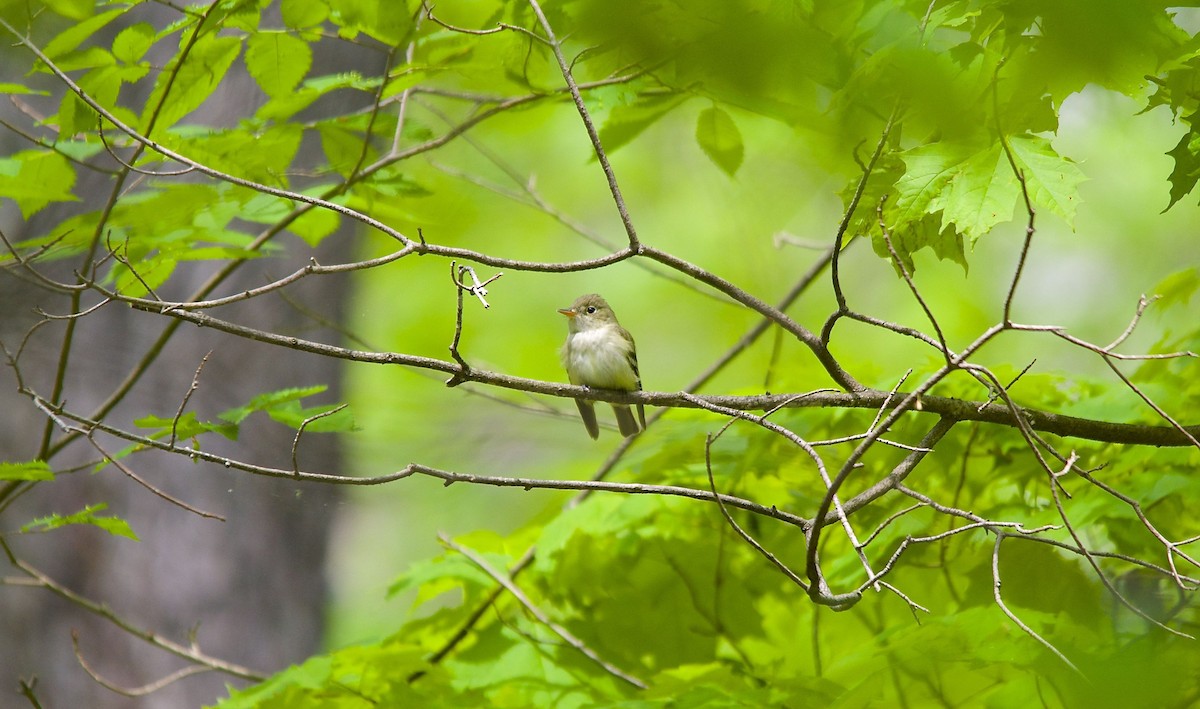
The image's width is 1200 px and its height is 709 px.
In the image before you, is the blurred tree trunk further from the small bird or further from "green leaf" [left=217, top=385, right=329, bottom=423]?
"green leaf" [left=217, top=385, right=329, bottom=423]

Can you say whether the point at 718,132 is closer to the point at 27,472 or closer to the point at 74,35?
the point at 74,35

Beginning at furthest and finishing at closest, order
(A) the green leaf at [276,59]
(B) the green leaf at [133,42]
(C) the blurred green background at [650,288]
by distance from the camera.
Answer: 1. (C) the blurred green background at [650,288]
2. (A) the green leaf at [276,59]
3. (B) the green leaf at [133,42]

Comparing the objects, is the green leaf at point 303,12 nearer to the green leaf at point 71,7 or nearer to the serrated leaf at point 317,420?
the green leaf at point 71,7

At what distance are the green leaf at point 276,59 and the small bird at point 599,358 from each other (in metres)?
1.62

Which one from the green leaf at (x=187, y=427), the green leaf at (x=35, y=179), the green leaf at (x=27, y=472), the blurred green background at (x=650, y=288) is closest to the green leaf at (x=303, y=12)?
the green leaf at (x=35, y=179)

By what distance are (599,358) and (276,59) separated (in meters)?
1.71

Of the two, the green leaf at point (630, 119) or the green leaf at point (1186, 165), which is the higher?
the green leaf at point (630, 119)

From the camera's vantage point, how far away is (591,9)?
5.09 feet

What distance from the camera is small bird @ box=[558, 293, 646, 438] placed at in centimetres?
364

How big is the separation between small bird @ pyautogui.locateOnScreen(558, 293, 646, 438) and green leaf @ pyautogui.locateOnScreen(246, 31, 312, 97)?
162cm

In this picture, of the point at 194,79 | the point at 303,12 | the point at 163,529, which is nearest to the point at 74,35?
the point at 194,79

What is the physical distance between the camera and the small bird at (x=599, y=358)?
3641 mm

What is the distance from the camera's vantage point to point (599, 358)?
145 inches

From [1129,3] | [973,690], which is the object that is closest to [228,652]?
[973,690]
